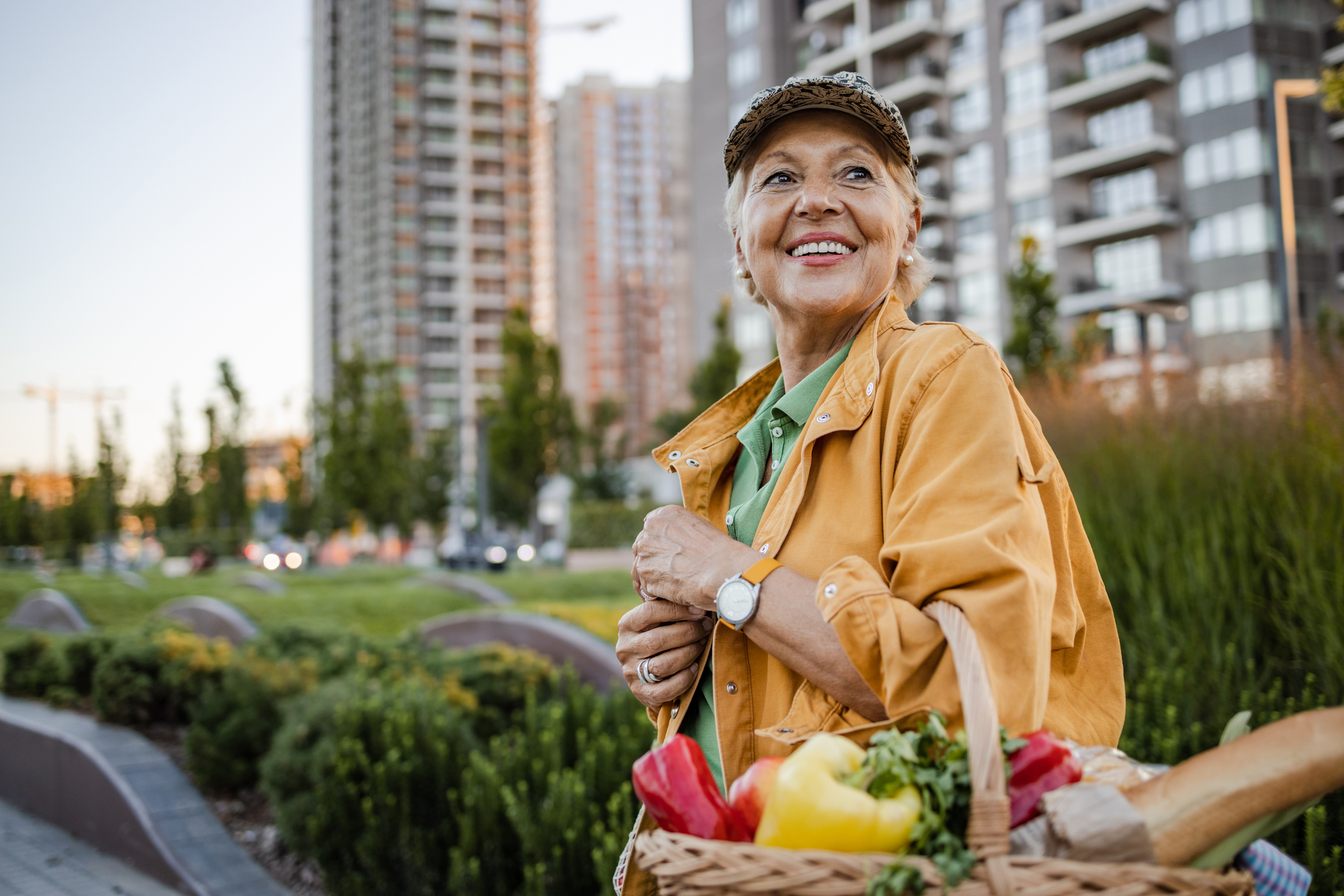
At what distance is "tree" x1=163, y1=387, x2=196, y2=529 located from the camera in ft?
121

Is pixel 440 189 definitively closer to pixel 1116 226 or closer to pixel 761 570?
pixel 1116 226

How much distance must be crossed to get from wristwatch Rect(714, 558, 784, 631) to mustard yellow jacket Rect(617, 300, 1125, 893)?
67 millimetres

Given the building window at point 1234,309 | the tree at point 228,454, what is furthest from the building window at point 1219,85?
the tree at point 228,454

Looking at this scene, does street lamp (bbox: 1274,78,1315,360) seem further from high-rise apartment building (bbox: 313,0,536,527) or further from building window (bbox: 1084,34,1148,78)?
high-rise apartment building (bbox: 313,0,536,527)

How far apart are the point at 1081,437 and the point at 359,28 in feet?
354

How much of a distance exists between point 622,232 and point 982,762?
14029 cm

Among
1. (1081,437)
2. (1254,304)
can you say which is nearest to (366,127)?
(1254,304)

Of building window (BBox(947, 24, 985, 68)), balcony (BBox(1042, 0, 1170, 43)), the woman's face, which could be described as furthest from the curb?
building window (BBox(947, 24, 985, 68))

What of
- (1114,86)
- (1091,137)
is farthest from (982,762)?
(1091,137)

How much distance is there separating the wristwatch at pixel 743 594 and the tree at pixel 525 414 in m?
30.4

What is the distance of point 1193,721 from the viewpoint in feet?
12.5

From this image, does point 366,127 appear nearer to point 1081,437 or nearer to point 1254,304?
point 1254,304

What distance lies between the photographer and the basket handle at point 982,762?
107cm

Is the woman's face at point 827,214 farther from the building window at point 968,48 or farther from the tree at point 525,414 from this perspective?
the building window at point 968,48
